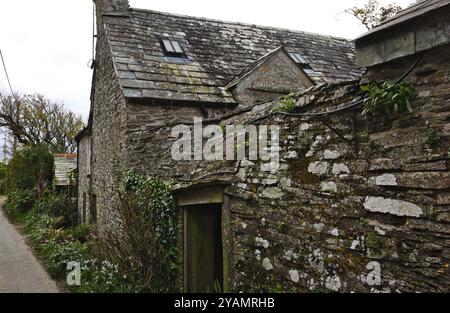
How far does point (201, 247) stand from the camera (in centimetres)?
604

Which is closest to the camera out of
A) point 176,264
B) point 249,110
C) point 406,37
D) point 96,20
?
point 406,37

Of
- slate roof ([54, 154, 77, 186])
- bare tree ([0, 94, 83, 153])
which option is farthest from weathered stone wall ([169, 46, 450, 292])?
bare tree ([0, 94, 83, 153])

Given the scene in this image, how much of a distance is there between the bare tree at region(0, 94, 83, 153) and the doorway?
2682 cm

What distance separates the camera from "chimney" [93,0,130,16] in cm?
1069

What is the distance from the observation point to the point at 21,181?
22.9 meters

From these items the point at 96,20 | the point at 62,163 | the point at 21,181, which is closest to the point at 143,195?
the point at 96,20

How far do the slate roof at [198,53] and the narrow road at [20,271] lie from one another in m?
4.53

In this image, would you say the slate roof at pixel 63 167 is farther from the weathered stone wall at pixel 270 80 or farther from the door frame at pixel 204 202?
the door frame at pixel 204 202

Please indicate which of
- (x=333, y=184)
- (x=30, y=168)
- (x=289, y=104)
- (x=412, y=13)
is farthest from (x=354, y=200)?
(x=30, y=168)

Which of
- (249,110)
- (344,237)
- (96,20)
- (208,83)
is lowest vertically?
(344,237)

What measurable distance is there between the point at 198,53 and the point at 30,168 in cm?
1811

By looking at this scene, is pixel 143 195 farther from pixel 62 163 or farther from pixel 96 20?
pixel 62 163

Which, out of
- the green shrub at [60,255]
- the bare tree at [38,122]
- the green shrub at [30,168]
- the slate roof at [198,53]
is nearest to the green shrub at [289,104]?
the slate roof at [198,53]

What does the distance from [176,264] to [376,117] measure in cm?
424
